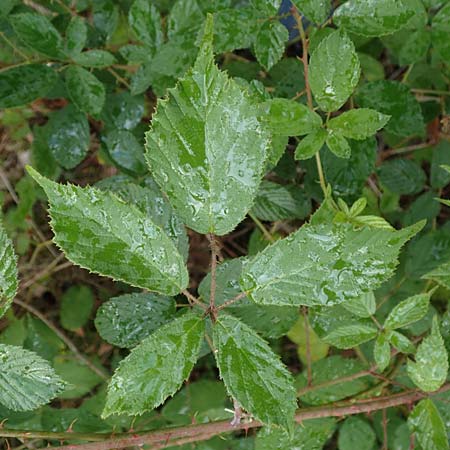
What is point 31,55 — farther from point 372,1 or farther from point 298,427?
point 298,427

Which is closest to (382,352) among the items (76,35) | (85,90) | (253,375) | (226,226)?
(253,375)

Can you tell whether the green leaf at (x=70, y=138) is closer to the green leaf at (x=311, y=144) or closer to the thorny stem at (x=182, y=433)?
the green leaf at (x=311, y=144)

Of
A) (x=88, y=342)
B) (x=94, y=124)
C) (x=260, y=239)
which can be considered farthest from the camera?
(x=88, y=342)

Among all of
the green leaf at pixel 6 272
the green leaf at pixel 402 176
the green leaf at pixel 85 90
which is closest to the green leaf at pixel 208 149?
the green leaf at pixel 6 272

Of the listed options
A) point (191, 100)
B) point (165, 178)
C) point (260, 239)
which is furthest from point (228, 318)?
point (260, 239)

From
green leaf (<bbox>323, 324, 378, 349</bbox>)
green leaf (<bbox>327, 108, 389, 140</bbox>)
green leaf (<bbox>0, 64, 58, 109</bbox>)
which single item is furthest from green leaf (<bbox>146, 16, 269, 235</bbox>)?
green leaf (<bbox>0, 64, 58, 109</bbox>)
